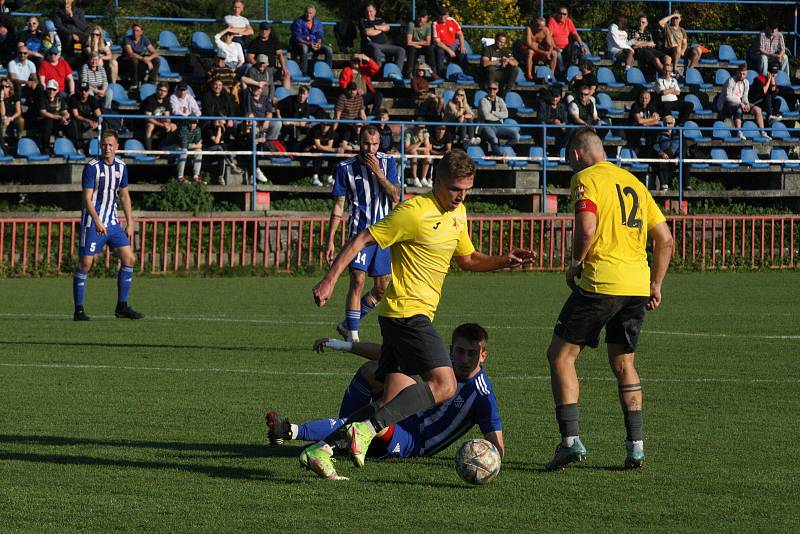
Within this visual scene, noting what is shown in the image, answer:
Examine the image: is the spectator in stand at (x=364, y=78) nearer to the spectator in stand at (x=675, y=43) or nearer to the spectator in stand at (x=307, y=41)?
the spectator in stand at (x=307, y=41)

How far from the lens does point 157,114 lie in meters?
24.0

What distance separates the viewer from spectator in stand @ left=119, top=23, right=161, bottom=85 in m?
25.7

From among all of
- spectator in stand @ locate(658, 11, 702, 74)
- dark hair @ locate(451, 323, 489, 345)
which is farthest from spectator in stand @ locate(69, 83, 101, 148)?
dark hair @ locate(451, 323, 489, 345)

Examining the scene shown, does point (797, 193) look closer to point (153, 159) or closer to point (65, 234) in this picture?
point (153, 159)

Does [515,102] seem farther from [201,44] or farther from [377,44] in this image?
[201,44]

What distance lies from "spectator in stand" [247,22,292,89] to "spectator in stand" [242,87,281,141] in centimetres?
174

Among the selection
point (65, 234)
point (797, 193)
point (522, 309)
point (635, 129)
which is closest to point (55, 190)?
point (65, 234)

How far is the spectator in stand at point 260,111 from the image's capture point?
965 inches

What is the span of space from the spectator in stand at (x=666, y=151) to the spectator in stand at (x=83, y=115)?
1141 cm

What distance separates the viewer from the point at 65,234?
69.9 ft

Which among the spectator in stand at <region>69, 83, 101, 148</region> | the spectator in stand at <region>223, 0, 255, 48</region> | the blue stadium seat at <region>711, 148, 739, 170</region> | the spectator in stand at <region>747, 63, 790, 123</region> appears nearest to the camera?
the spectator in stand at <region>69, 83, 101, 148</region>

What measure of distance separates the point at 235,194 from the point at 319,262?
2.60 meters

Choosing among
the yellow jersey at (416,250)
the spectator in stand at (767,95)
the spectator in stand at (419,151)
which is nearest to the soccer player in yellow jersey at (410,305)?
the yellow jersey at (416,250)

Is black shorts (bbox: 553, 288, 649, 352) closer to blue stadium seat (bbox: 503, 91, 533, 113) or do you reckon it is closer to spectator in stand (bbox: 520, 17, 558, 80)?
blue stadium seat (bbox: 503, 91, 533, 113)
